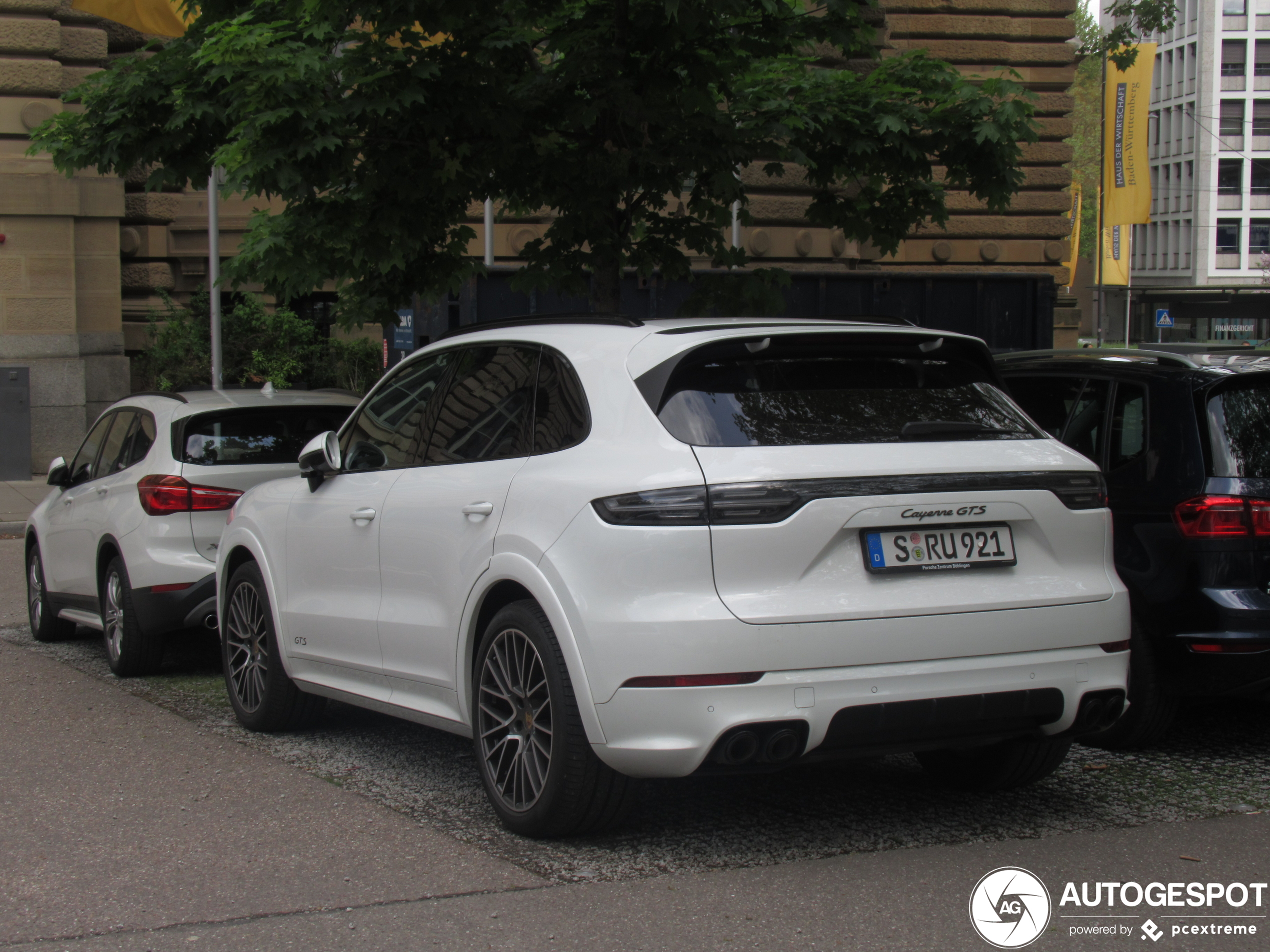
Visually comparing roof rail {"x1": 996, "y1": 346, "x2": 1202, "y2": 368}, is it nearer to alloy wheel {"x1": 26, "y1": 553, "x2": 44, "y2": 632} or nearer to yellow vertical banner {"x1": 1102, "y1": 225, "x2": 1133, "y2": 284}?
alloy wheel {"x1": 26, "y1": 553, "x2": 44, "y2": 632}

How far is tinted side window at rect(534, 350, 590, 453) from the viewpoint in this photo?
185 inches

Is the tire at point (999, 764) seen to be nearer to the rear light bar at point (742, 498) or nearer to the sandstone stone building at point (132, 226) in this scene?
the rear light bar at point (742, 498)

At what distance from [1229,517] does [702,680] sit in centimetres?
253

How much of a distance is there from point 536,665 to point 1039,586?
154 cm

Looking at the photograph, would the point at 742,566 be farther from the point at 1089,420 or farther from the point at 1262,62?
the point at 1262,62

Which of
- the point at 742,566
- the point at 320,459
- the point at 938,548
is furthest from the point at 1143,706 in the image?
the point at 320,459

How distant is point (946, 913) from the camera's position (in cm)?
409

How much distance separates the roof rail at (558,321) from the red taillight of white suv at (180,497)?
238cm

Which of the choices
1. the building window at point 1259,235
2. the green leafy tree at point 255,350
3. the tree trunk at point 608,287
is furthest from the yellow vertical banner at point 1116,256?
the tree trunk at point 608,287

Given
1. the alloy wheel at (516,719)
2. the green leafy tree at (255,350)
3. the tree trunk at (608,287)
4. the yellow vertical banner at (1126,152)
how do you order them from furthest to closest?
the yellow vertical banner at (1126,152) < the green leafy tree at (255,350) < the tree trunk at (608,287) < the alloy wheel at (516,719)

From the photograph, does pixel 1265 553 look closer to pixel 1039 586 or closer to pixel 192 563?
pixel 1039 586

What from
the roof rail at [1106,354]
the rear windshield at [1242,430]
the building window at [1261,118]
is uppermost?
the building window at [1261,118]

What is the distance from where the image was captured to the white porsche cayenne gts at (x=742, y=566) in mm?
4211

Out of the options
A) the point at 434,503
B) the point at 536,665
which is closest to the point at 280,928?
the point at 536,665
